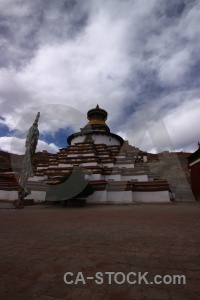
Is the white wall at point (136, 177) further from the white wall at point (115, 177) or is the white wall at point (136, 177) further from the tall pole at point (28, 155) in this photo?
the tall pole at point (28, 155)

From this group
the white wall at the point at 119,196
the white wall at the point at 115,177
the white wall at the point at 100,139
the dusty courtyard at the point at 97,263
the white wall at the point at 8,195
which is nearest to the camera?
the dusty courtyard at the point at 97,263

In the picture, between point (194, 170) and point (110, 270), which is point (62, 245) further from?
point (194, 170)

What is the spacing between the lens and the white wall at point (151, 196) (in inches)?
620

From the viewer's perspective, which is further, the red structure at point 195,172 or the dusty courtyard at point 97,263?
the red structure at point 195,172

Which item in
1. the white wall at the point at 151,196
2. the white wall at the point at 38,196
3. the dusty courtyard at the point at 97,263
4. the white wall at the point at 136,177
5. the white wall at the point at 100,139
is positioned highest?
the white wall at the point at 100,139

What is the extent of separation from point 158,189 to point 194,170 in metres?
8.60

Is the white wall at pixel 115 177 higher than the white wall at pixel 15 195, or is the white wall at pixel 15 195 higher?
the white wall at pixel 115 177

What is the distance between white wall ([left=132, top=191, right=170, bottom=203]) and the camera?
51.6ft

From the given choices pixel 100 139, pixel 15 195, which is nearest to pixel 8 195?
pixel 15 195

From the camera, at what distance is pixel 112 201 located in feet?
52.0

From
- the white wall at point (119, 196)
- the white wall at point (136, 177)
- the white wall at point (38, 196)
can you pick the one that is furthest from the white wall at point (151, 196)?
the white wall at point (38, 196)

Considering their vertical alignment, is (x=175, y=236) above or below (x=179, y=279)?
above

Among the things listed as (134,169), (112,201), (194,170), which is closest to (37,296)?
(112,201)

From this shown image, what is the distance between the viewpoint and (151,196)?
53.1ft
